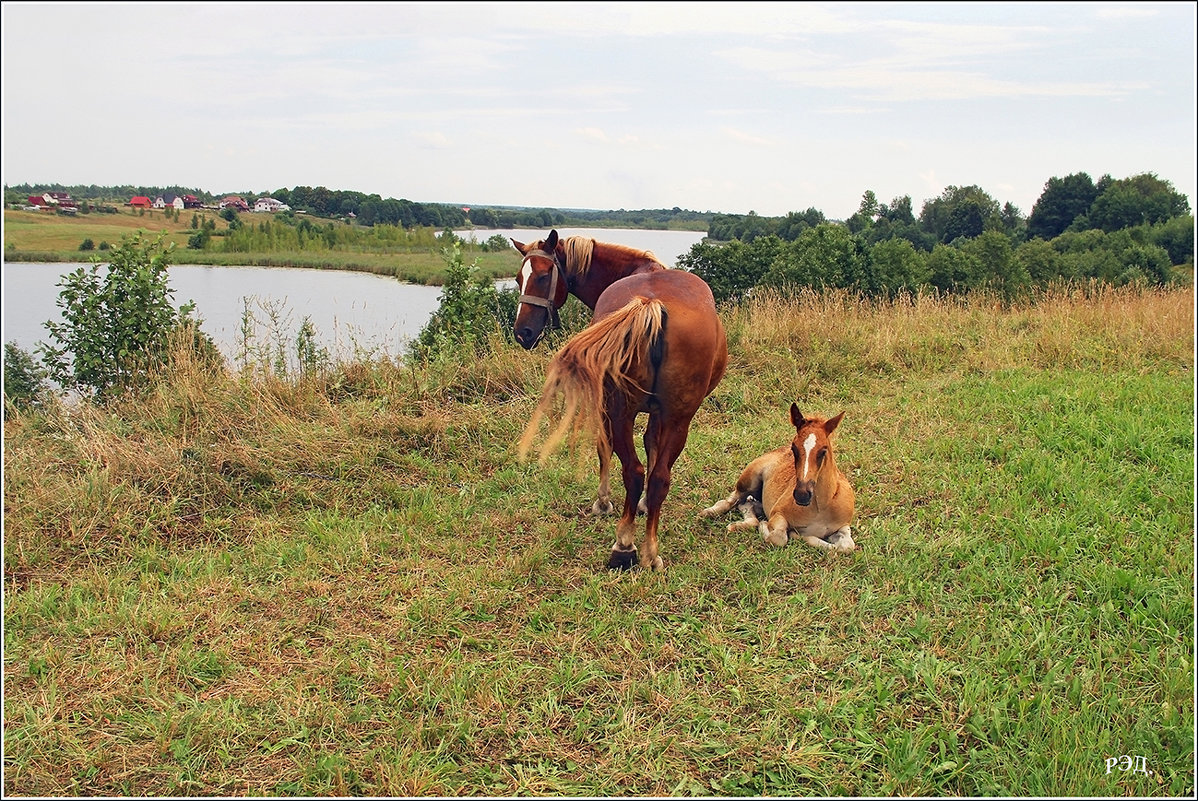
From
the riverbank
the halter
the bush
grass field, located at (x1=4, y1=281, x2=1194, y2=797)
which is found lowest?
grass field, located at (x1=4, y1=281, x2=1194, y2=797)

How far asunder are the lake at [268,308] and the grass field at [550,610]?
1.70ft

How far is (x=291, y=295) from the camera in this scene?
683 cm

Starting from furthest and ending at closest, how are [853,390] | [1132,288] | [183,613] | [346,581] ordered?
[1132,288] → [853,390] → [346,581] → [183,613]

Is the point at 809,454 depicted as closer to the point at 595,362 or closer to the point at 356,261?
the point at 595,362

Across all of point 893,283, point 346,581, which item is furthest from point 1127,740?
point 893,283

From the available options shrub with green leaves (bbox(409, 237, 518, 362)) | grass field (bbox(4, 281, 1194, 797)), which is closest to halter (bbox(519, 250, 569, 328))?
grass field (bbox(4, 281, 1194, 797))

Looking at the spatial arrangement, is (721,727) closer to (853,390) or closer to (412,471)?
(412,471)

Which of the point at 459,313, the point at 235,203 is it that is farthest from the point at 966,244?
the point at 235,203

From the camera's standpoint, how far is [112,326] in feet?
19.2

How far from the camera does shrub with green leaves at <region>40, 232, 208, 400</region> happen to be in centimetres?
571

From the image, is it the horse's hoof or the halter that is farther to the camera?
the halter

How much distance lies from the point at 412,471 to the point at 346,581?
56.2 inches

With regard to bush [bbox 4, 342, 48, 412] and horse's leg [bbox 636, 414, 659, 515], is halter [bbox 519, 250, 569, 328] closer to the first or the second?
horse's leg [bbox 636, 414, 659, 515]

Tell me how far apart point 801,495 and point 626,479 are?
0.86m
